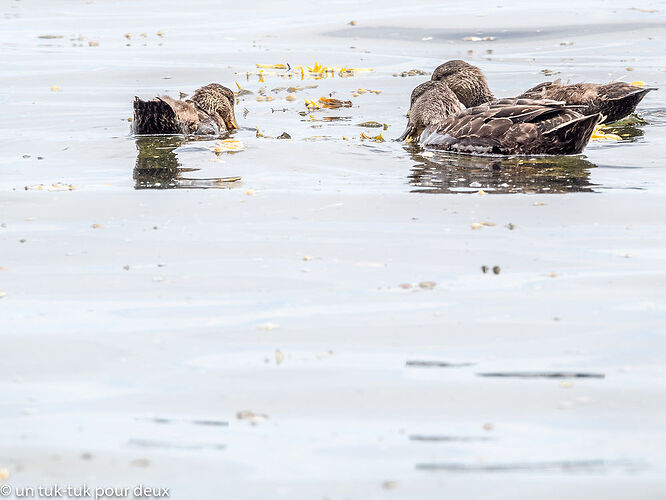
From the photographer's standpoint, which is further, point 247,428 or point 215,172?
point 215,172

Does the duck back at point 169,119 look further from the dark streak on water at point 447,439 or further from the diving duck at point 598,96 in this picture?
the dark streak on water at point 447,439

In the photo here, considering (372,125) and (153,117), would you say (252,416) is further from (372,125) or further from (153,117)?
(372,125)

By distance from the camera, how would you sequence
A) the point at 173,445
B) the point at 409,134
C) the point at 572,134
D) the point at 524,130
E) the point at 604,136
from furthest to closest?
the point at 409,134, the point at 604,136, the point at 524,130, the point at 572,134, the point at 173,445

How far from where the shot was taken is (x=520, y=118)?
11.2m

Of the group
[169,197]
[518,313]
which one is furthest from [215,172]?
[518,313]

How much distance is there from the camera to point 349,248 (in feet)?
23.9

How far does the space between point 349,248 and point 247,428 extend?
110 inches

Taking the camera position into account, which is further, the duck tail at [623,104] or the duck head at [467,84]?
the duck head at [467,84]

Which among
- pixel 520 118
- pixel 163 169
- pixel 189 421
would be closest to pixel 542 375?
pixel 189 421

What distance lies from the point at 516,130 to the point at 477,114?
2.14ft

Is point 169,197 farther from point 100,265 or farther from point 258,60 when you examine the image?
point 258,60

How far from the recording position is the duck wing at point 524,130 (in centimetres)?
1100

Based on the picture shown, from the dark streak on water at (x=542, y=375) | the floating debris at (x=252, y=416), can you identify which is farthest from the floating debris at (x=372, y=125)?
the floating debris at (x=252, y=416)

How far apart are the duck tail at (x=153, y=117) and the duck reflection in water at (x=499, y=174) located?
2.73 metres
